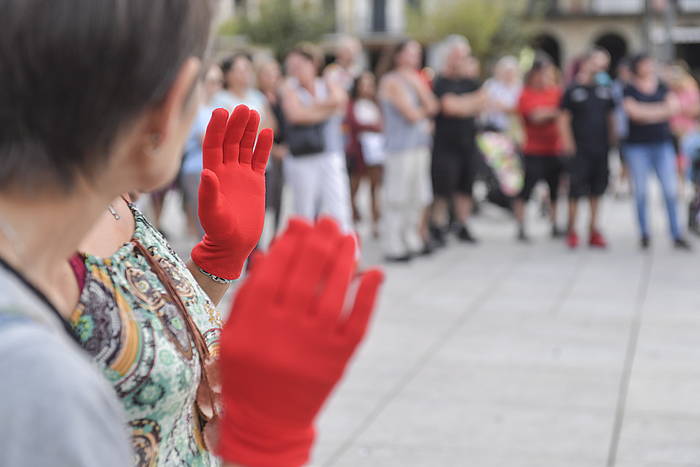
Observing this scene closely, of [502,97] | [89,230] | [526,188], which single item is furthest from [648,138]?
[89,230]

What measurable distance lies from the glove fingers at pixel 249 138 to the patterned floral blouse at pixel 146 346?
1.02 feet

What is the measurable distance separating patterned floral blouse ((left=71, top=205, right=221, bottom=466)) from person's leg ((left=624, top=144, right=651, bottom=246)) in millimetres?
8453

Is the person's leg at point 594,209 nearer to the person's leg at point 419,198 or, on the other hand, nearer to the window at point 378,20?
the person's leg at point 419,198

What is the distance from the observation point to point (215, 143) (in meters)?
1.68

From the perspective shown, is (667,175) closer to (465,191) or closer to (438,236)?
(465,191)

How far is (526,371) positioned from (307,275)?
439 cm

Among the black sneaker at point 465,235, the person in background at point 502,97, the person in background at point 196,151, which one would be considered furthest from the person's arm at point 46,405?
the person in background at point 502,97

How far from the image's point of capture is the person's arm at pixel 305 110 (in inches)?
314

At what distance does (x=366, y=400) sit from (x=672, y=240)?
18.6ft

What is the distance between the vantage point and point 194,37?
3.33 ft

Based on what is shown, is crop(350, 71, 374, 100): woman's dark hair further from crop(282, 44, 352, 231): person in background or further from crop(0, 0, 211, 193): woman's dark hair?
crop(0, 0, 211, 193): woman's dark hair

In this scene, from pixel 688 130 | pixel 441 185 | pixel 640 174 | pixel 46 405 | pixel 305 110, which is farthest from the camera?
pixel 688 130

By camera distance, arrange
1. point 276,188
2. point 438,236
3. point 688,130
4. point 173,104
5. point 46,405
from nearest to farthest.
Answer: point 46,405, point 173,104, point 276,188, point 438,236, point 688,130

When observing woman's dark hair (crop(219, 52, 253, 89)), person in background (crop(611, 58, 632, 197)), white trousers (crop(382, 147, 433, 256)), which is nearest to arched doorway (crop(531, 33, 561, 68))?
person in background (crop(611, 58, 632, 197))
